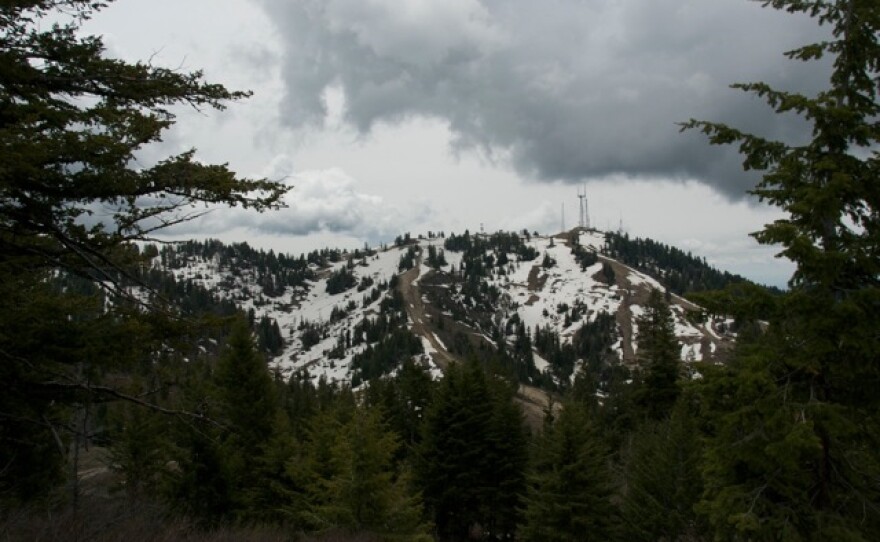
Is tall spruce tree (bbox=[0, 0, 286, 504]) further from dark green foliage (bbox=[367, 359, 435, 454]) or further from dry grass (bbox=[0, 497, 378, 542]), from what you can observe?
dark green foliage (bbox=[367, 359, 435, 454])

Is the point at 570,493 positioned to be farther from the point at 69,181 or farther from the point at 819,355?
the point at 69,181

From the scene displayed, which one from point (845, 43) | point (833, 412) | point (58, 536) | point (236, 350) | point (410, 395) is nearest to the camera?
point (58, 536)

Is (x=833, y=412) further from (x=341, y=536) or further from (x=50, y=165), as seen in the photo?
(x=50, y=165)

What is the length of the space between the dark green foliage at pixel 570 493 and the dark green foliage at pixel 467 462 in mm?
5978

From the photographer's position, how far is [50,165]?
7.93 metres

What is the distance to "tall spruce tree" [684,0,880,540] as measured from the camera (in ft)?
24.8

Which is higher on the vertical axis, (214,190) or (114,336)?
(214,190)

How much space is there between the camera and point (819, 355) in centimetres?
780

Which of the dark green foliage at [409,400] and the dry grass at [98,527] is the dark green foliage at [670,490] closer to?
the dry grass at [98,527]

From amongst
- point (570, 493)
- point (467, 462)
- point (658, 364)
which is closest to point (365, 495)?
point (570, 493)

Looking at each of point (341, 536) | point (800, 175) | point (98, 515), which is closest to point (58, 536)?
point (98, 515)

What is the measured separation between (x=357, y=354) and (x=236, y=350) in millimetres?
164229

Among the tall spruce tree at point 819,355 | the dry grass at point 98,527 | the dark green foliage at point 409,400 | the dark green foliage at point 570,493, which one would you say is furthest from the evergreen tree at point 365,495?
the dark green foliage at point 409,400

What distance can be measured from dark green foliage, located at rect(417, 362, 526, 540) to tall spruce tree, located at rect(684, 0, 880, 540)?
69.7 feet
